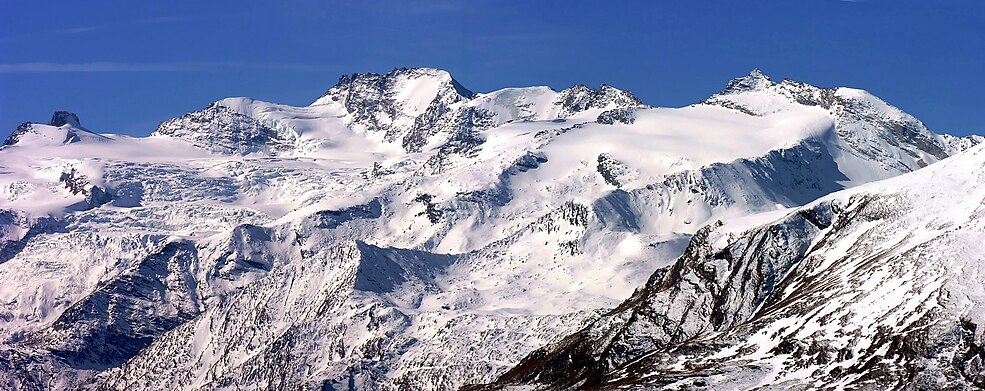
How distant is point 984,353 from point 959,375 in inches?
178

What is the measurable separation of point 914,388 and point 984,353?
10.7m

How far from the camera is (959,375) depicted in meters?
199

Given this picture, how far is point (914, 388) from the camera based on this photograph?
7835 inches

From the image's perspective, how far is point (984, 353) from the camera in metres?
200

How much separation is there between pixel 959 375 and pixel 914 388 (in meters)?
6.36
